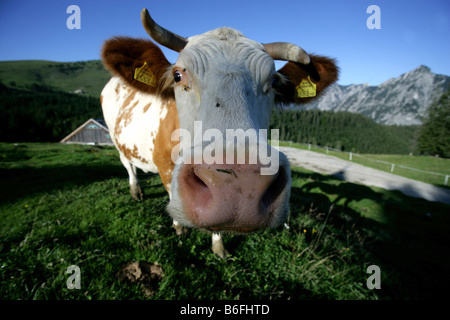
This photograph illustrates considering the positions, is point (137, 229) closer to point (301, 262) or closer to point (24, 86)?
point (301, 262)

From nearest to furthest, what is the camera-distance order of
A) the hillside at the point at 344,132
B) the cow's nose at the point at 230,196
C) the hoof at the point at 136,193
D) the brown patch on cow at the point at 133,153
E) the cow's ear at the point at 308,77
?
the cow's nose at the point at 230,196 → the cow's ear at the point at 308,77 → the brown patch on cow at the point at 133,153 → the hoof at the point at 136,193 → the hillside at the point at 344,132

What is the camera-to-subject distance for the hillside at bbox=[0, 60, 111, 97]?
12975 cm

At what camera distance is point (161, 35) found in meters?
2.32

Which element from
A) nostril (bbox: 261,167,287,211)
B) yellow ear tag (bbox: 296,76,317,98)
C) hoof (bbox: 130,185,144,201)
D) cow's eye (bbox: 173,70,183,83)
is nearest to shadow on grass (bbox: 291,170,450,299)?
nostril (bbox: 261,167,287,211)

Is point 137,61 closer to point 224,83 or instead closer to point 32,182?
point 224,83

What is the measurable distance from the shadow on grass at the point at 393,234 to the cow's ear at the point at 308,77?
166 centimetres

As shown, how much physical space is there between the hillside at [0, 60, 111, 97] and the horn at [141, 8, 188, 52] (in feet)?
476

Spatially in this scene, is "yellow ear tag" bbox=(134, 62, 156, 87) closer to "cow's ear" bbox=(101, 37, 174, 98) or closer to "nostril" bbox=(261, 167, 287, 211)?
"cow's ear" bbox=(101, 37, 174, 98)

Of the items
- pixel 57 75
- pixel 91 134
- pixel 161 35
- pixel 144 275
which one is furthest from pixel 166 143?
pixel 57 75

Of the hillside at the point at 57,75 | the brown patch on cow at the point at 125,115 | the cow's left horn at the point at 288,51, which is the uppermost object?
the hillside at the point at 57,75

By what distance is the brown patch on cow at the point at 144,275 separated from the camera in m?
2.26

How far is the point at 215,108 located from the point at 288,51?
1.52 meters

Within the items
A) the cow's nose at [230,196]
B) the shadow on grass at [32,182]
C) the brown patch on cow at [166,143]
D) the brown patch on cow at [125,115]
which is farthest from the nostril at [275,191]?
the shadow on grass at [32,182]

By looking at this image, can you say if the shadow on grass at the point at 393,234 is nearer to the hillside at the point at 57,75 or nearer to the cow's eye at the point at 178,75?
the cow's eye at the point at 178,75
